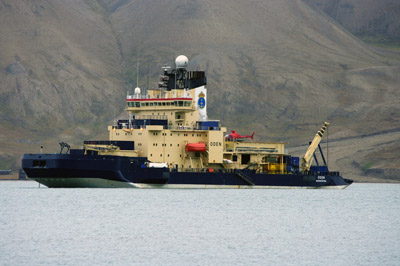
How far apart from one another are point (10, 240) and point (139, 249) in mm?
6191

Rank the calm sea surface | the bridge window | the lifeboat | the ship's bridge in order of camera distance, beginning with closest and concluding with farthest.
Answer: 1. the calm sea surface
2. the lifeboat
3. the ship's bridge
4. the bridge window

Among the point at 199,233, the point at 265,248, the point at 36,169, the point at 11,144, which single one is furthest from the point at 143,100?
the point at 11,144

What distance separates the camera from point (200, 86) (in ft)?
261

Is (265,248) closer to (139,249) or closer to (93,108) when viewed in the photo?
(139,249)

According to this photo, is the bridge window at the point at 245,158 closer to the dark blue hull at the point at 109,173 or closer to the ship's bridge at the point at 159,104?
the dark blue hull at the point at 109,173

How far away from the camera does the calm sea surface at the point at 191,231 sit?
34781 millimetres

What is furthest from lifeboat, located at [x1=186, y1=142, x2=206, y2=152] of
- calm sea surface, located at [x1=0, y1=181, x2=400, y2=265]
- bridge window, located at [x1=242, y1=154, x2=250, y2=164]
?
calm sea surface, located at [x1=0, y1=181, x2=400, y2=265]

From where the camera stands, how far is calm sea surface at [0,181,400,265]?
34.8 m

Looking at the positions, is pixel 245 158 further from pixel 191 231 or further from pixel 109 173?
pixel 191 231

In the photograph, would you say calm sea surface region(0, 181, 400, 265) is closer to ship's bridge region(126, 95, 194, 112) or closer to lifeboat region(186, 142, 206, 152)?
lifeboat region(186, 142, 206, 152)

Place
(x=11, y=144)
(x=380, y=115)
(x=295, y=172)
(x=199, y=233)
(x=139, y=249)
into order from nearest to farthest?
(x=139, y=249) < (x=199, y=233) < (x=295, y=172) < (x=11, y=144) < (x=380, y=115)

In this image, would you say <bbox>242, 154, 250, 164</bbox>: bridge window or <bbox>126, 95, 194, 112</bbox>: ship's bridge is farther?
<bbox>242, 154, 250, 164</bbox>: bridge window

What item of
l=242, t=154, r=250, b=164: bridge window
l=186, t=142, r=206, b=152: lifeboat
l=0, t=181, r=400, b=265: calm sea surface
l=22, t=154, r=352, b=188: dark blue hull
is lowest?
l=0, t=181, r=400, b=265: calm sea surface

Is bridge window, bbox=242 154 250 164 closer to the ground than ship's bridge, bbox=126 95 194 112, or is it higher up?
closer to the ground
